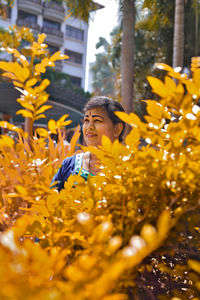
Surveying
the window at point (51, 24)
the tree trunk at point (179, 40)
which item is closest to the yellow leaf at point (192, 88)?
the tree trunk at point (179, 40)

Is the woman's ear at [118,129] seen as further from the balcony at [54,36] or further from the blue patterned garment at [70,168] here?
the balcony at [54,36]

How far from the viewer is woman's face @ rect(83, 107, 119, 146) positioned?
2232 mm

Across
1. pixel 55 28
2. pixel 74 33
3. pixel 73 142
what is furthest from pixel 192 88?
Result: pixel 74 33

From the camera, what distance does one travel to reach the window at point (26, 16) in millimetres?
36719

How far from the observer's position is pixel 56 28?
131 feet

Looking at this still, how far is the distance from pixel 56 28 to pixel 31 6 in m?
4.37

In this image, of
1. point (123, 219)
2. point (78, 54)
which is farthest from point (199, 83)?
point (78, 54)

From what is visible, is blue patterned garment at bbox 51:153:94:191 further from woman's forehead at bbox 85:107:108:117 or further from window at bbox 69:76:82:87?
window at bbox 69:76:82:87

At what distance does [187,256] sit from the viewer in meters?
1.25

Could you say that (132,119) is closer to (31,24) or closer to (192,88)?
(192,88)

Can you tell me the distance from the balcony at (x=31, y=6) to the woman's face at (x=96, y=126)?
37.0 m

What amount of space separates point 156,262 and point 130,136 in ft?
1.62

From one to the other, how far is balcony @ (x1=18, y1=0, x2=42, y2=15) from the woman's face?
121 ft

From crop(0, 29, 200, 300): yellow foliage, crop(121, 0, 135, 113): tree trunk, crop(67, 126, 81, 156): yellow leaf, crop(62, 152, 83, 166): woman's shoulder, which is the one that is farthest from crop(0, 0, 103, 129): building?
crop(0, 29, 200, 300): yellow foliage
